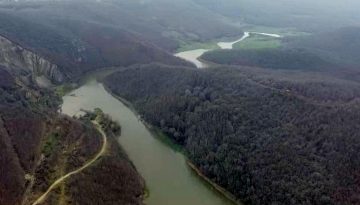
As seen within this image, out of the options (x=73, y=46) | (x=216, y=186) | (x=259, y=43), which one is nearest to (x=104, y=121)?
(x=216, y=186)

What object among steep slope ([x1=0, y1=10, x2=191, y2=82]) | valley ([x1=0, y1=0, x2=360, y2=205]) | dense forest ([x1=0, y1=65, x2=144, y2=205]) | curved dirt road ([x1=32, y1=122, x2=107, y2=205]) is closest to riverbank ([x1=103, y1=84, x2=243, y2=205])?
valley ([x1=0, y1=0, x2=360, y2=205])

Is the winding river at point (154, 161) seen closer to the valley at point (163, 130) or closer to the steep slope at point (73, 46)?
the valley at point (163, 130)

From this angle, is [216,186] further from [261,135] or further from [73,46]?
[73,46]

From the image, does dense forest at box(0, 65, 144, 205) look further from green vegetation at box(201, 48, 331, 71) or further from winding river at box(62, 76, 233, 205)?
green vegetation at box(201, 48, 331, 71)

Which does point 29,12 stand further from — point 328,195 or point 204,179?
point 328,195

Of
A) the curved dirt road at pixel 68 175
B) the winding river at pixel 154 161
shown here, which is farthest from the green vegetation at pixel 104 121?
the curved dirt road at pixel 68 175

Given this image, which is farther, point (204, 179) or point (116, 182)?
point (204, 179)

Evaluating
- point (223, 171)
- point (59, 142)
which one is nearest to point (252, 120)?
point (223, 171)
